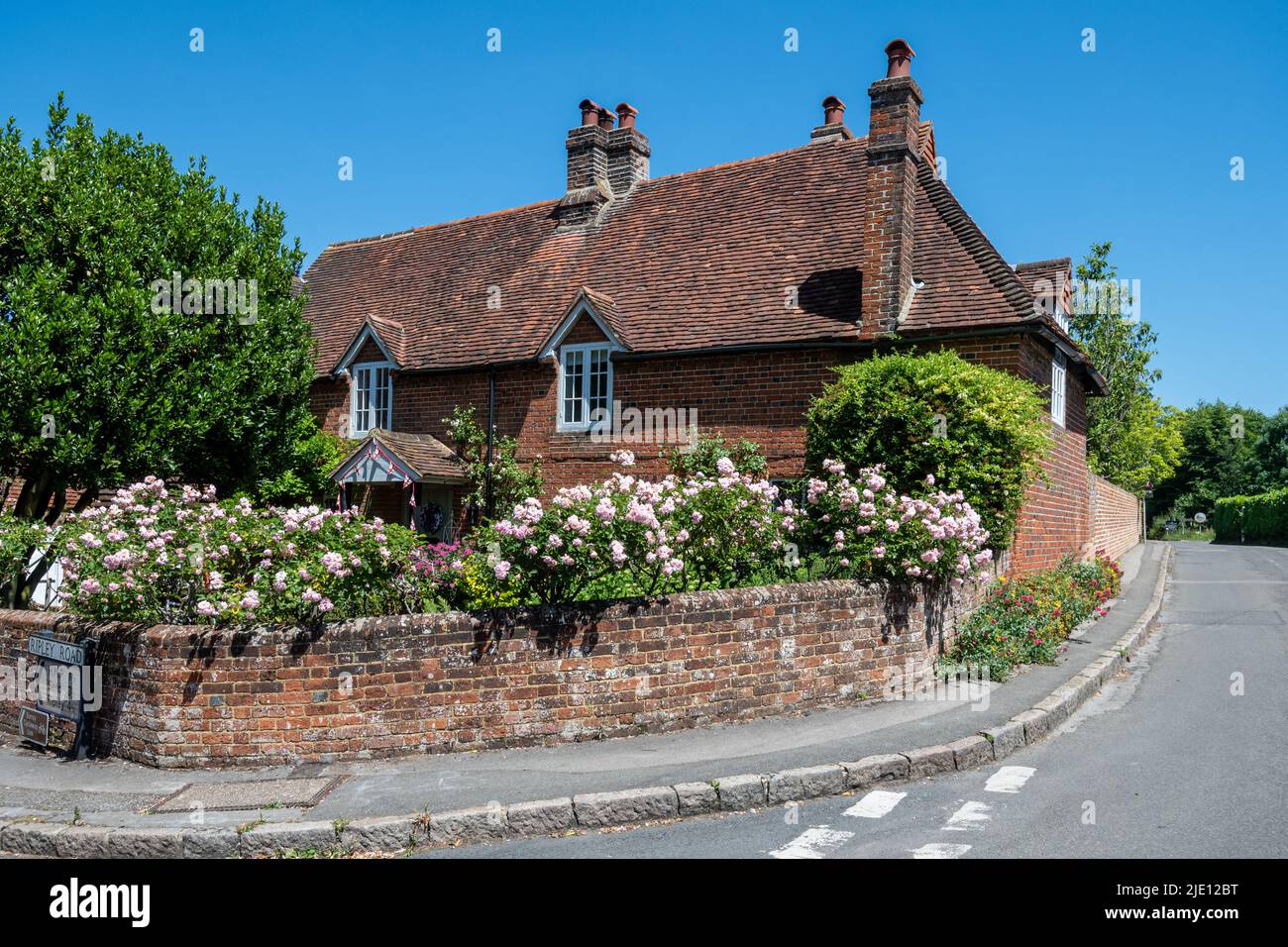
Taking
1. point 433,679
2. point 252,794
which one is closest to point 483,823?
point 433,679

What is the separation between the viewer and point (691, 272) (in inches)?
659

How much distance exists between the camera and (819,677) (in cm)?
852

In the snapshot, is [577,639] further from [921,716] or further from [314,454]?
[314,454]

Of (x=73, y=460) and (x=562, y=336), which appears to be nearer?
(x=73, y=460)

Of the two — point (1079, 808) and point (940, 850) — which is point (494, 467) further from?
point (940, 850)

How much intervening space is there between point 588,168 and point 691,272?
4979 mm

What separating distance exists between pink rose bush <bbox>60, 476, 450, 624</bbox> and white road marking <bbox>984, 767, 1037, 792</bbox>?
15.5ft

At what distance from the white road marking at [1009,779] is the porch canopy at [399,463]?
11553 mm

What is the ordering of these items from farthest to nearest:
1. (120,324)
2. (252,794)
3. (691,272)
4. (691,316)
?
(691,272) → (691,316) → (120,324) → (252,794)

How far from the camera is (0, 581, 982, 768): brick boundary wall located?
6879 mm

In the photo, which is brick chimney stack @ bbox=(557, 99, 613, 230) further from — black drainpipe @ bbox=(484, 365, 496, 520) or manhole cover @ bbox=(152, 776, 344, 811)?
manhole cover @ bbox=(152, 776, 344, 811)

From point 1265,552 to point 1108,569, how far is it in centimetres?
2589
